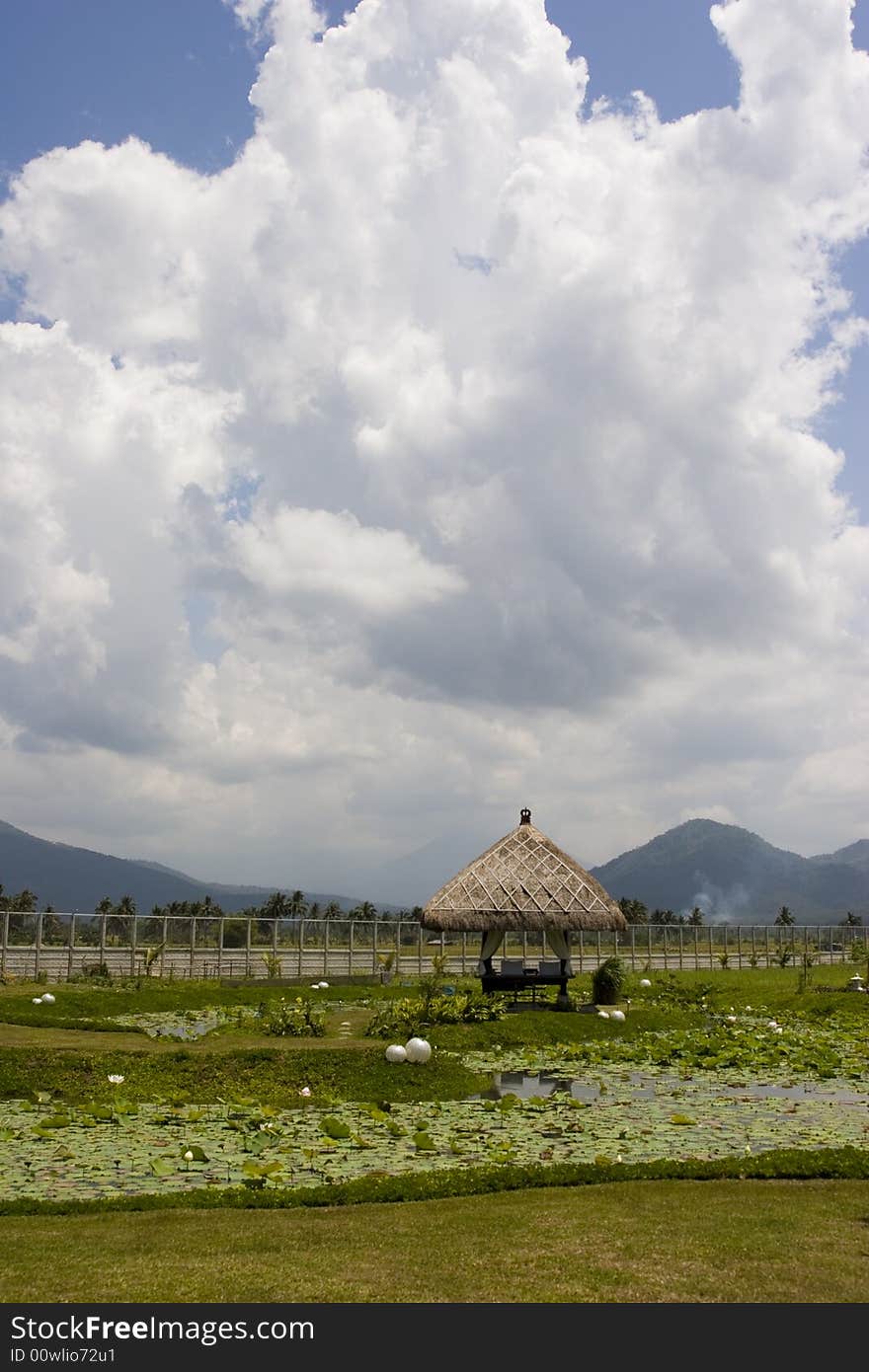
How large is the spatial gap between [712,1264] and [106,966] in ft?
102

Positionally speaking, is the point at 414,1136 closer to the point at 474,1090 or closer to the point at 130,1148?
the point at 130,1148

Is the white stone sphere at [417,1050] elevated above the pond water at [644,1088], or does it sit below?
above

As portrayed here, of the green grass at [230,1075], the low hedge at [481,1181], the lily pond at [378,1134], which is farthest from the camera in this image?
the green grass at [230,1075]

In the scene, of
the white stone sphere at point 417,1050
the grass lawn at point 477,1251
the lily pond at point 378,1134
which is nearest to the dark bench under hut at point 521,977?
the white stone sphere at point 417,1050

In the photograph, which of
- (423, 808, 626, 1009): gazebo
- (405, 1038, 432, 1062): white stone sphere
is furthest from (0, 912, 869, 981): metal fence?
(405, 1038, 432, 1062): white stone sphere

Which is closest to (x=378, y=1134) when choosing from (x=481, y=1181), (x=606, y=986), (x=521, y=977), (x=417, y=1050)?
(x=481, y=1181)

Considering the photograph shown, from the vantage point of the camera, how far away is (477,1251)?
7.30 metres

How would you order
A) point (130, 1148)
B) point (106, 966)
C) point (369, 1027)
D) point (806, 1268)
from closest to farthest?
1. point (806, 1268)
2. point (130, 1148)
3. point (369, 1027)
4. point (106, 966)

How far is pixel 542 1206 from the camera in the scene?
29.0ft

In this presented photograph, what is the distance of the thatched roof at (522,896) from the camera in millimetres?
26406

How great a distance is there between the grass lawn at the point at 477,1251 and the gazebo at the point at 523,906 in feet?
56.0

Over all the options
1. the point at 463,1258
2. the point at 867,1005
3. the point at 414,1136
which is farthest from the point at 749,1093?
the point at 867,1005

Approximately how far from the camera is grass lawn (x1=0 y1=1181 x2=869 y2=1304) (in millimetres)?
6363

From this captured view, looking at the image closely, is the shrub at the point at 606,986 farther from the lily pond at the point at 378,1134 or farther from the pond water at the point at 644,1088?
the lily pond at the point at 378,1134
